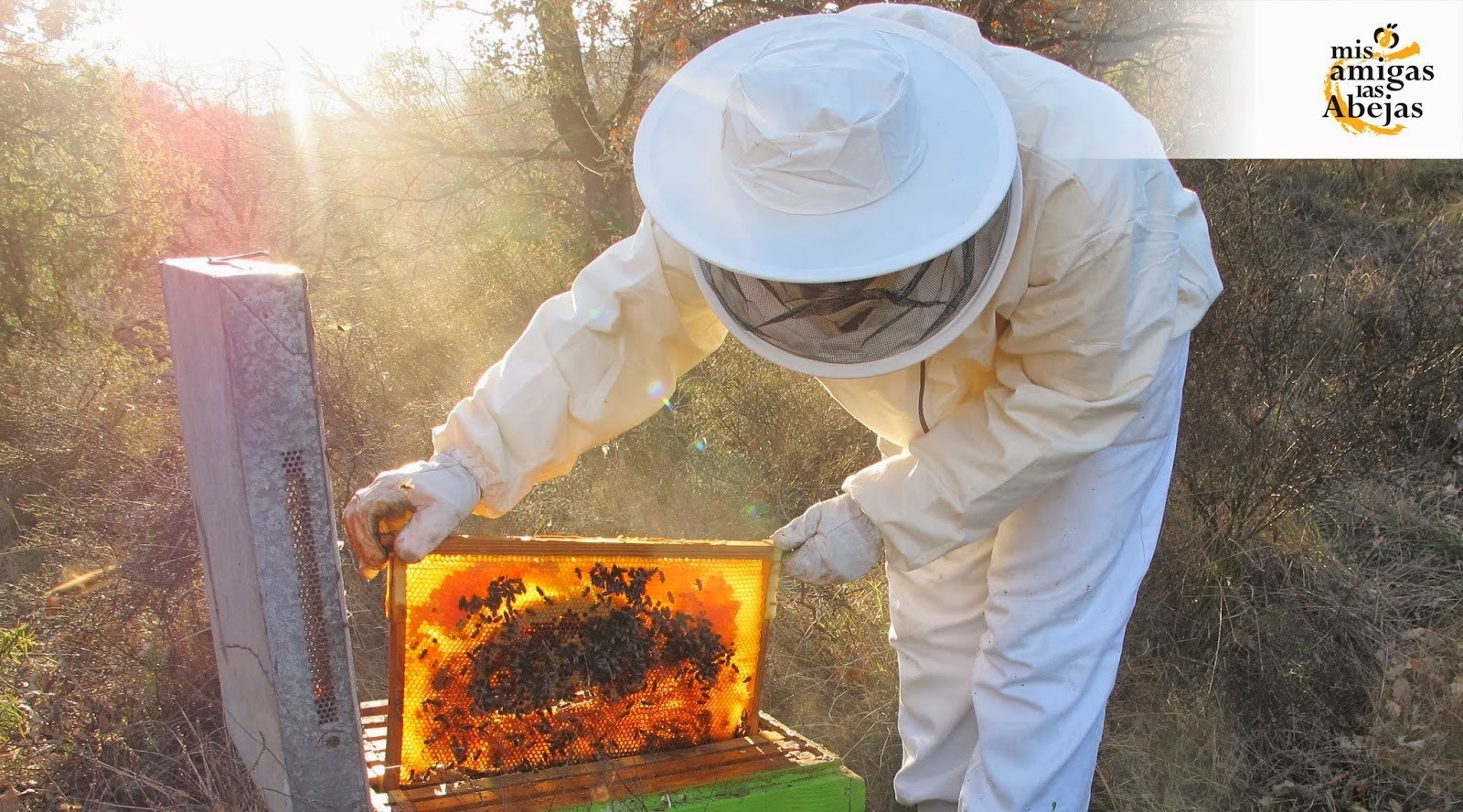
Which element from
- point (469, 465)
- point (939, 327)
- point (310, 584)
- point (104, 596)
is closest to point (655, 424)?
point (104, 596)

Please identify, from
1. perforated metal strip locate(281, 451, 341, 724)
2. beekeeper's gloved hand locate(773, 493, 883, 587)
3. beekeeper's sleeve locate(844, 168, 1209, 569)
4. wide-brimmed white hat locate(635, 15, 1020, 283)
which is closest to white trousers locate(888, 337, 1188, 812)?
beekeeper's sleeve locate(844, 168, 1209, 569)

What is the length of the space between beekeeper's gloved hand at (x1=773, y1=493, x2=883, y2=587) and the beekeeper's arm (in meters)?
0.50

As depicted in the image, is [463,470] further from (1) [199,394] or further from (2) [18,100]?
(2) [18,100]

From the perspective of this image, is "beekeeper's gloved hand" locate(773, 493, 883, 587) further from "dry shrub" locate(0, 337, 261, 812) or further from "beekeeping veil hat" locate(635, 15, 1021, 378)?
"dry shrub" locate(0, 337, 261, 812)

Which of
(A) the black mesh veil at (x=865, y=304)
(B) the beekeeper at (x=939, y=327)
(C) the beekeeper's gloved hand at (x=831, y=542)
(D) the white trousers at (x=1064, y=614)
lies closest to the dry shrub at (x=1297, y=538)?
(D) the white trousers at (x=1064, y=614)

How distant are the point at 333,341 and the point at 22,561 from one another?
174 centimetres

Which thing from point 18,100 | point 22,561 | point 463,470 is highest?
point 18,100

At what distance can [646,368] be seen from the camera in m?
2.53

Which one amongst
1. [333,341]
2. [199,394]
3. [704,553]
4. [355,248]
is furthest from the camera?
[355,248]

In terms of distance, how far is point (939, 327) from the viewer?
2.11m

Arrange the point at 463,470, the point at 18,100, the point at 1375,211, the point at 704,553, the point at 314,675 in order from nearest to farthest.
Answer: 1. the point at 314,675
2. the point at 463,470
3. the point at 704,553
4. the point at 18,100
5. the point at 1375,211

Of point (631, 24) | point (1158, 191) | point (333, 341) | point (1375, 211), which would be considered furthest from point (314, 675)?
point (1375, 211)

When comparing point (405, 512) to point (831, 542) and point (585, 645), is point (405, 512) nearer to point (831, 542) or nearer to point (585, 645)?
point (585, 645)

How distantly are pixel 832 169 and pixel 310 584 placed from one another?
4.05ft
